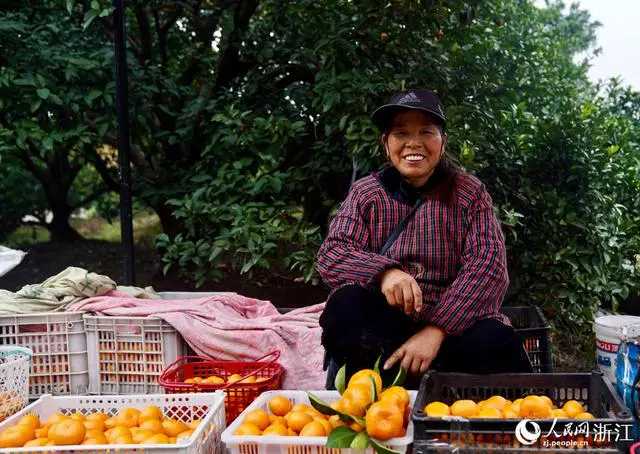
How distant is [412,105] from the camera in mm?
2537

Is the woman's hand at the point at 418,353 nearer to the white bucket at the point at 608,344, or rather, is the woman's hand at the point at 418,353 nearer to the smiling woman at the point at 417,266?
the smiling woman at the point at 417,266

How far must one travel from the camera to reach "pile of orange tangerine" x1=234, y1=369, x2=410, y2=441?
6.28 feet

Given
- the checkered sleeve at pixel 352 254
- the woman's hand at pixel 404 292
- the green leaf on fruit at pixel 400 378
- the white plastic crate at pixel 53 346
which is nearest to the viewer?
the green leaf on fruit at pixel 400 378

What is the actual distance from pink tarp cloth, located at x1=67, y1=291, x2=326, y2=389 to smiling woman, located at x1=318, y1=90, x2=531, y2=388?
1.90 ft

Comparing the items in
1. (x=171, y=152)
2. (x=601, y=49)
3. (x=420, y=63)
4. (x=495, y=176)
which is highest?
(x=601, y=49)

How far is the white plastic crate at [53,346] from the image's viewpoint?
3299 mm

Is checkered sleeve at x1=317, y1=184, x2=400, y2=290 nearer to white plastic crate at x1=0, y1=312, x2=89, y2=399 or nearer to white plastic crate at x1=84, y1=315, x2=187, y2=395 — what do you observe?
white plastic crate at x1=84, y1=315, x2=187, y2=395

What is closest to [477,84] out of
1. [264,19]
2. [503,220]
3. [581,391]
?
[503,220]

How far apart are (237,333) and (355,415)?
1.38m

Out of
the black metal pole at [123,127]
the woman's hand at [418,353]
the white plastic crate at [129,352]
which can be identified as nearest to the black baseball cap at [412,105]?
the woman's hand at [418,353]

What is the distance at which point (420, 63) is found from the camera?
4.10 m

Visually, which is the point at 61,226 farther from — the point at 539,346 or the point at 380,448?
the point at 380,448

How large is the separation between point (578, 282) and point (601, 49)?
7156mm

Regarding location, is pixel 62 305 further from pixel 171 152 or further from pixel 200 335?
pixel 171 152
